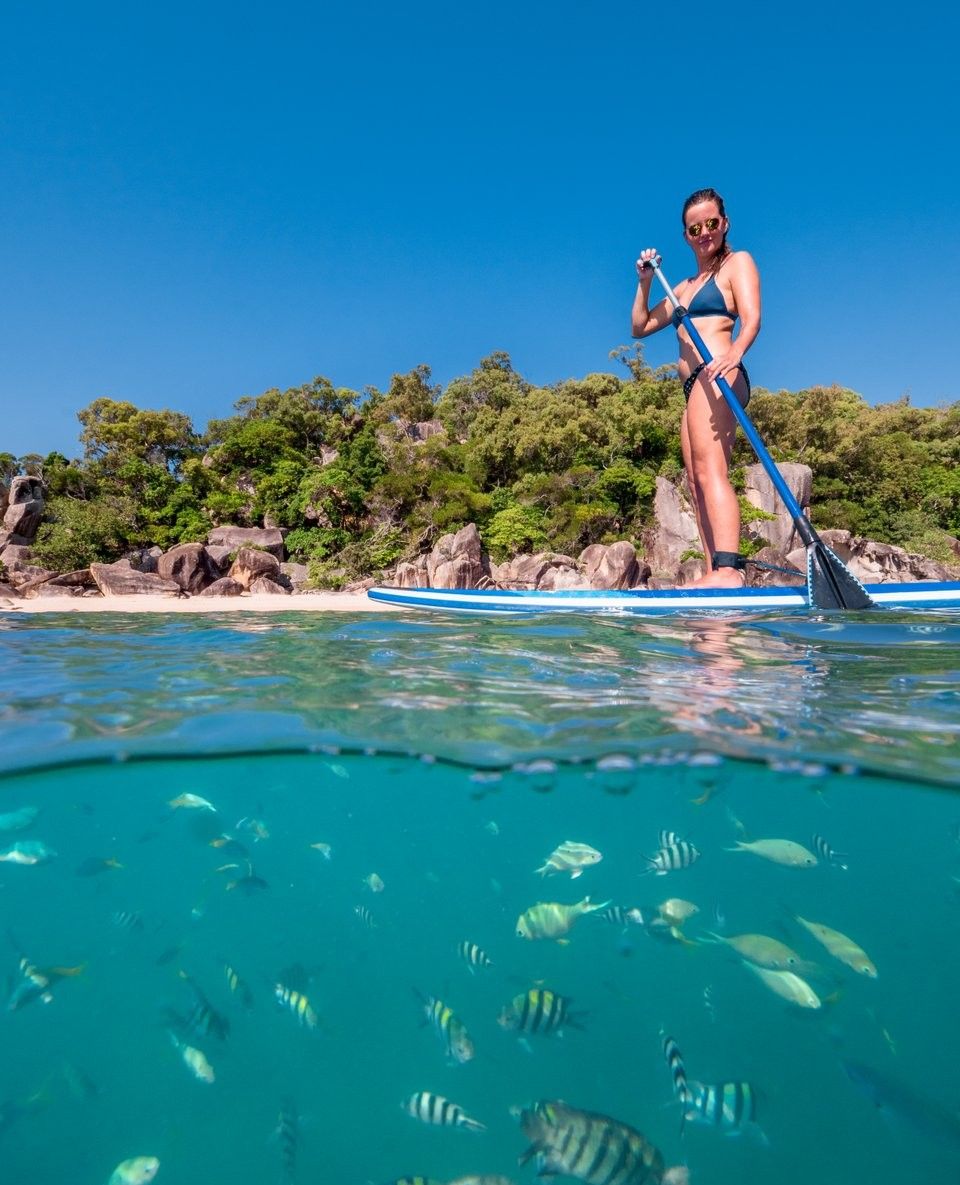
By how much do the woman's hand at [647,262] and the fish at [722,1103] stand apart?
5.99m

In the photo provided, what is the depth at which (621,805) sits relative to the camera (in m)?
3.91

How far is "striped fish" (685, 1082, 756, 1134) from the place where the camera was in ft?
6.73

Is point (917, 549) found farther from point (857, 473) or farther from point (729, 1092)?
point (729, 1092)

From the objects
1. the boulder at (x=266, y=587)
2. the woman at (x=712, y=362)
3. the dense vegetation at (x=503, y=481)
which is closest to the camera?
the woman at (x=712, y=362)

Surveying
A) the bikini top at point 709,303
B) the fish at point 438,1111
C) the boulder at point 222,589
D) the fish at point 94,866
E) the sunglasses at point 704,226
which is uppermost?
the sunglasses at point 704,226

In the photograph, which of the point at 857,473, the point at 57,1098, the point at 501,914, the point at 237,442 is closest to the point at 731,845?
the point at 501,914

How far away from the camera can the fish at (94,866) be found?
389 cm

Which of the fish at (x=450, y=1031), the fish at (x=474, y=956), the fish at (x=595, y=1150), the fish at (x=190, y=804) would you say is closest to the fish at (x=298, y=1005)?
the fish at (x=450, y=1031)

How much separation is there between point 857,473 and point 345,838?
29.4 meters

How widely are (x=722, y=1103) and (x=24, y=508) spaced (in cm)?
3137

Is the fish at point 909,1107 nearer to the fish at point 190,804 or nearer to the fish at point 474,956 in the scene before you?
the fish at point 474,956

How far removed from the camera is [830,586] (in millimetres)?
5906

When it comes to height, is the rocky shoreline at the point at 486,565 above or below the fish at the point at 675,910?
above

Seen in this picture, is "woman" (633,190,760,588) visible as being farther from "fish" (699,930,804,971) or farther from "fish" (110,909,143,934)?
"fish" (110,909,143,934)
